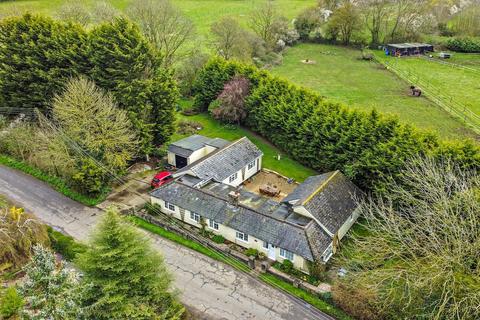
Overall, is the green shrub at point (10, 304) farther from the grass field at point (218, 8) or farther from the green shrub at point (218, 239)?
the grass field at point (218, 8)

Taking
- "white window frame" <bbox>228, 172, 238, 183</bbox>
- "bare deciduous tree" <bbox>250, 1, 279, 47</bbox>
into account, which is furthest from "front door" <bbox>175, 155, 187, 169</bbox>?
"bare deciduous tree" <bbox>250, 1, 279, 47</bbox>

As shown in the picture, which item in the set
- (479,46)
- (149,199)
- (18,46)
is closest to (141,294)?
(149,199)

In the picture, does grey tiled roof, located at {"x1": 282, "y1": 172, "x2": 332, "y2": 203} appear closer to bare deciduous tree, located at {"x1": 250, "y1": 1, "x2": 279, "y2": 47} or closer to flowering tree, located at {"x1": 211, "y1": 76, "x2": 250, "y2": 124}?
flowering tree, located at {"x1": 211, "y1": 76, "x2": 250, "y2": 124}

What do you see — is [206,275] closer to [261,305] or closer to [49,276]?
[261,305]

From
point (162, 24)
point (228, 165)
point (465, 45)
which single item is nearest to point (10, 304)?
point (228, 165)

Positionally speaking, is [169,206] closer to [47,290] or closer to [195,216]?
[195,216]

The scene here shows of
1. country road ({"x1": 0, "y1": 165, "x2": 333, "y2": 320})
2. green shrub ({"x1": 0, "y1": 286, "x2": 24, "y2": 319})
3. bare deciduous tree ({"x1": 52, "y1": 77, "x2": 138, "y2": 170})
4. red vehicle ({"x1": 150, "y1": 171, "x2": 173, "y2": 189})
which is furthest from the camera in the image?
red vehicle ({"x1": 150, "y1": 171, "x2": 173, "y2": 189})

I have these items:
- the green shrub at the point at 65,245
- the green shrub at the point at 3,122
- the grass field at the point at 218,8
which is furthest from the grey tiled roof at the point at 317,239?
the grass field at the point at 218,8
